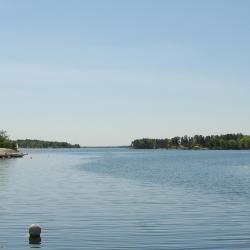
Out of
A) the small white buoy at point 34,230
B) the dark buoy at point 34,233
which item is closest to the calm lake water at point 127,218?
the dark buoy at point 34,233

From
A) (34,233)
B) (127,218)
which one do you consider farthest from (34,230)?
(127,218)

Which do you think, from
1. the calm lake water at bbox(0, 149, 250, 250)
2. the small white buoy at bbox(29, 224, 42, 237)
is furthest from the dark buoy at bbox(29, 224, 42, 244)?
the calm lake water at bbox(0, 149, 250, 250)

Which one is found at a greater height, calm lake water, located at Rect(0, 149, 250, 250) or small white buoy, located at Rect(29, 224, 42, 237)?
small white buoy, located at Rect(29, 224, 42, 237)

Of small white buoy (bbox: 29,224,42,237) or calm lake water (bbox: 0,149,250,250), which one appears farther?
small white buoy (bbox: 29,224,42,237)

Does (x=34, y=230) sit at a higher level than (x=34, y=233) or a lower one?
higher

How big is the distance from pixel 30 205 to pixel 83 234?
1624 cm

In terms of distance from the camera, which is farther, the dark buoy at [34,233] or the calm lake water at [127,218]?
the dark buoy at [34,233]

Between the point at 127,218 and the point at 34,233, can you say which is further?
the point at 127,218

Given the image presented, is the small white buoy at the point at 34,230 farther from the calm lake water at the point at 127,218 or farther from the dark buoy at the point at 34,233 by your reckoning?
the calm lake water at the point at 127,218

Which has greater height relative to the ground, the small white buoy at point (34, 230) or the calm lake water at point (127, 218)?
the small white buoy at point (34, 230)

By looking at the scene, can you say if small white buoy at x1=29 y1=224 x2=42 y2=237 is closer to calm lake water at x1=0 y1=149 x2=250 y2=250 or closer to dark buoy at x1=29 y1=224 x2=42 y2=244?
dark buoy at x1=29 y1=224 x2=42 y2=244

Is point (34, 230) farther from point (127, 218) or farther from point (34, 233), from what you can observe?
point (127, 218)

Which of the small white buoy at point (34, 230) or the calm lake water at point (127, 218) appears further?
the small white buoy at point (34, 230)

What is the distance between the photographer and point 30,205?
49.0 meters
